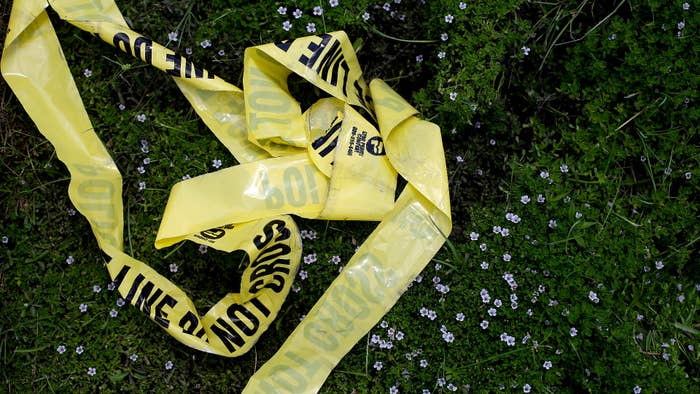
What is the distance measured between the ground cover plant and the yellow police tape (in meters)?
0.11

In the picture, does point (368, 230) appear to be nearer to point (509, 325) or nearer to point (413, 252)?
point (413, 252)

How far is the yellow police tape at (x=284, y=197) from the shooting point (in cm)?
322

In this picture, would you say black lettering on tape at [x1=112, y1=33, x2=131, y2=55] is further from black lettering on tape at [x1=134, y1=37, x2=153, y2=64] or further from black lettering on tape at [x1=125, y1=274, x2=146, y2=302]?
black lettering on tape at [x1=125, y1=274, x2=146, y2=302]

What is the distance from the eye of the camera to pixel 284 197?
3.25m

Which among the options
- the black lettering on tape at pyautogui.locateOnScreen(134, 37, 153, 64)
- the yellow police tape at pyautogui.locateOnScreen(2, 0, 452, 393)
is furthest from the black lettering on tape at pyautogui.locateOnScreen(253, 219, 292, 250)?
the black lettering on tape at pyautogui.locateOnScreen(134, 37, 153, 64)

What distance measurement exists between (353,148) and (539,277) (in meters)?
1.10

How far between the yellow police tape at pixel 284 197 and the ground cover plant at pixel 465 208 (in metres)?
0.11

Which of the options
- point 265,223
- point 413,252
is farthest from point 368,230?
point 265,223

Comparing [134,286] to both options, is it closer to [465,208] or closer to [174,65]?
[174,65]

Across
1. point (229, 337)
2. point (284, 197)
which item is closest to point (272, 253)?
point (284, 197)

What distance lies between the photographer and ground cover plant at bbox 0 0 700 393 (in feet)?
10.6

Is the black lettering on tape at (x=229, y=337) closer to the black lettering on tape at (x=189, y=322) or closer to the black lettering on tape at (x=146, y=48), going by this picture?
the black lettering on tape at (x=189, y=322)

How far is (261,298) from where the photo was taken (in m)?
3.27

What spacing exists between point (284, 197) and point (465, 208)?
91 cm
